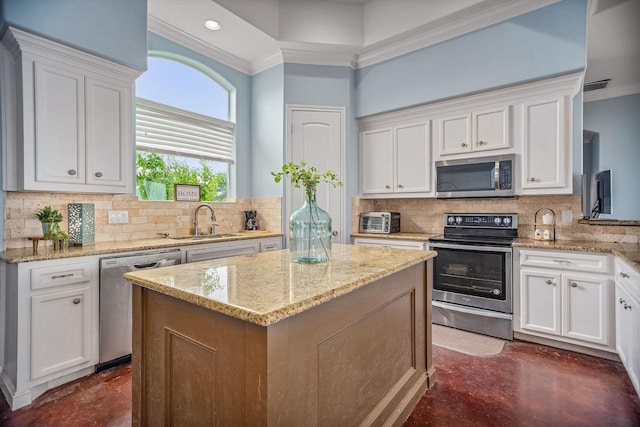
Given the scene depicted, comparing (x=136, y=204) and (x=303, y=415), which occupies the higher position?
(x=136, y=204)

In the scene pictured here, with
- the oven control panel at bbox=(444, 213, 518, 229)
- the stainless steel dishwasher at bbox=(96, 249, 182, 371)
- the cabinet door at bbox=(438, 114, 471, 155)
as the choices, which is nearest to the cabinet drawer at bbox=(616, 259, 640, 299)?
the oven control panel at bbox=(444, 213, 518, 229)

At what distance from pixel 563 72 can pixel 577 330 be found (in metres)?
2.22

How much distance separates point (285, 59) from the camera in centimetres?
394

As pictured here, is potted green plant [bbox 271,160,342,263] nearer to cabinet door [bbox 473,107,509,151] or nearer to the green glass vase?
the green glass vase

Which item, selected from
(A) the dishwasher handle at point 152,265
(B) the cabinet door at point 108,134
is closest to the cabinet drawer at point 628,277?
(A) the dishwasher handle at point 152,265

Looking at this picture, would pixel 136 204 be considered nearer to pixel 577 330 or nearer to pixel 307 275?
pixel 307 275

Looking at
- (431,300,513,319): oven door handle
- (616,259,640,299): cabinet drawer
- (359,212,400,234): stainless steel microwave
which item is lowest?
(431,300,513,319): oven door handle

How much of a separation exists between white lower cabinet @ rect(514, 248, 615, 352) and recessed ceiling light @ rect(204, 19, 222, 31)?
3704 millimetres

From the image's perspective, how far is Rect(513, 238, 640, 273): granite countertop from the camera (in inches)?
82.8

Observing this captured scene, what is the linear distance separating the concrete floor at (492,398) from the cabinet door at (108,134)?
1.53 meters

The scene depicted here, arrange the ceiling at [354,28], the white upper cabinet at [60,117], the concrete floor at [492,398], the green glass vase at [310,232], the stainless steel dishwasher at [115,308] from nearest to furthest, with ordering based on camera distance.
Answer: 1. the green glass vase at [310,232]
2. the concrete floor at [492,398]
3. the white upper cabinet at [60,117]
4. the stainless steel dishwasher at [115,308]
5. the ceiling at [354,28]

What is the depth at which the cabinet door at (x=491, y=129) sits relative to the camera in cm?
324

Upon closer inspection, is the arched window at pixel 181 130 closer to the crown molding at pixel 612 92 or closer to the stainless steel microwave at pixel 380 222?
the stainless steel microwave at pixel 380 222

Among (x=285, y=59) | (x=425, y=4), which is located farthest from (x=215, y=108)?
(x=425, y=4)
